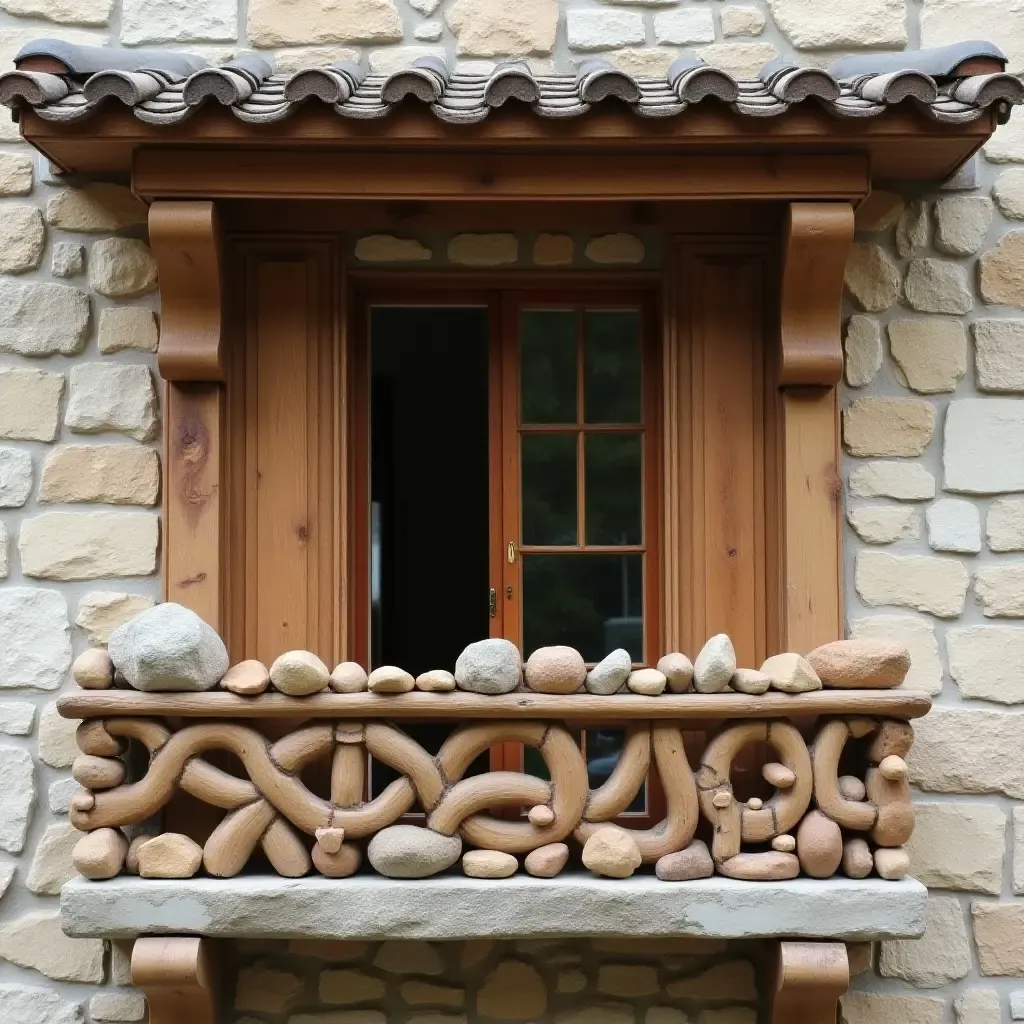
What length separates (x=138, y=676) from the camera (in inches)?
98.4

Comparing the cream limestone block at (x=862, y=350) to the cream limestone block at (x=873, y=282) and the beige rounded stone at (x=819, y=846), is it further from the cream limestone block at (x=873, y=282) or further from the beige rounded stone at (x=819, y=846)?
the beige rounded stone at (x=819, y=846)

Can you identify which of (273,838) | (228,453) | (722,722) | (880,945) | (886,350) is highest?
(886,350)

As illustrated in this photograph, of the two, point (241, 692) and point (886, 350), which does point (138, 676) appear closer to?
point (241, 692)

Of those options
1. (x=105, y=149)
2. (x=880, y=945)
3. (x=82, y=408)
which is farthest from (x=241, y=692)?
(x=880, y=945)

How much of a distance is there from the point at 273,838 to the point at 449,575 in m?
2.33

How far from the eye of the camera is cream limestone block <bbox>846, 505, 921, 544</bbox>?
2.90 meters

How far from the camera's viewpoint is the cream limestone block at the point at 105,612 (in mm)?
2861

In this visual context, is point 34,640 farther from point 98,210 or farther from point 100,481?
point 98,210

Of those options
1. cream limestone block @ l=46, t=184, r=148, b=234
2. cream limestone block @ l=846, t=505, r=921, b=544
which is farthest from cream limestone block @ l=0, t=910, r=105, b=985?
cream limestone block @ l=846, t=505, r=921, b=544

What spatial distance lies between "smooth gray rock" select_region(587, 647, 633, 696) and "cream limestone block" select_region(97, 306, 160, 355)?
1.40 metres

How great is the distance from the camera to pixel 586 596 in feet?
10.2

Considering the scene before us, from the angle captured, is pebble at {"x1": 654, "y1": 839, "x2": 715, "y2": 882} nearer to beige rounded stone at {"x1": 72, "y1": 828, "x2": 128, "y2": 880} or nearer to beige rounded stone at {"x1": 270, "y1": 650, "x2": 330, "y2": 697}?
beige rounded stone at {"x1": 270, "y1": 650, "x2": 330, "y2": 697}

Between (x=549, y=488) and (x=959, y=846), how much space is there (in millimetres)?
1370

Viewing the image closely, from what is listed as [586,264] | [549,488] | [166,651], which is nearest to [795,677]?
[549,488]
